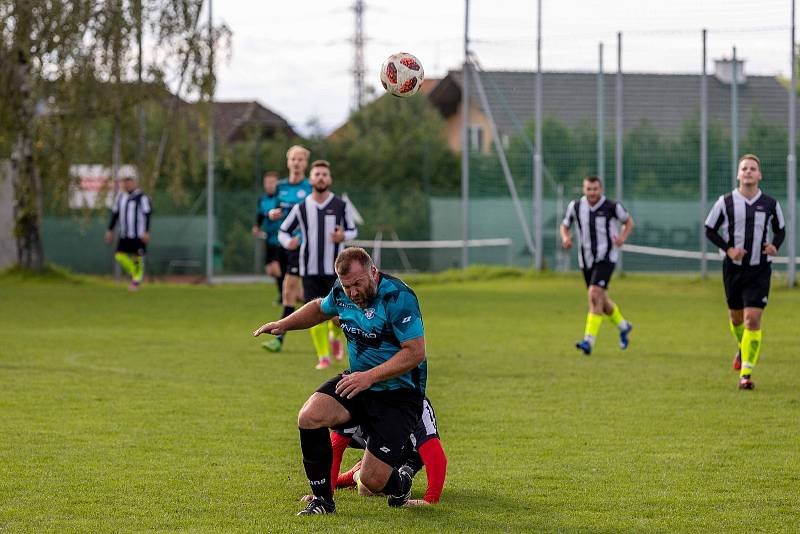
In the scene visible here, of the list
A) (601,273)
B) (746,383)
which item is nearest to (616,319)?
(601,273)

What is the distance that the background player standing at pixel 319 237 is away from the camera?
14562 mm

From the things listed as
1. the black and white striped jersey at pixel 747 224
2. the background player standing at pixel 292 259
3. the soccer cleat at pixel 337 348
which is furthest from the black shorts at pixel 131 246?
the black and white striped jersey at pixel 747 224

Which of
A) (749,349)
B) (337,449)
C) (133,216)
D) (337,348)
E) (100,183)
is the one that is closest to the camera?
(337,449)

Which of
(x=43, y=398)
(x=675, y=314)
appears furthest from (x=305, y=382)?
(x=675, y=314)

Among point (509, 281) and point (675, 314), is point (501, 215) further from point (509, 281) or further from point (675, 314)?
point (675, 314)

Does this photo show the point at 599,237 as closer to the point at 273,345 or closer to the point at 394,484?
the point at 273,345

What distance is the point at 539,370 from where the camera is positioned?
1448 cm

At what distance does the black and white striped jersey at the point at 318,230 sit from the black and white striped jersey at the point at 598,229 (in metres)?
3.22

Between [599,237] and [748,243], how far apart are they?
11.3 feet

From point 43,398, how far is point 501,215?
21.2m

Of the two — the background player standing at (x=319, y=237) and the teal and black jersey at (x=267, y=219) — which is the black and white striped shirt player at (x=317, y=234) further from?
Answer: the teal and black jersey at (x=267, y=219)

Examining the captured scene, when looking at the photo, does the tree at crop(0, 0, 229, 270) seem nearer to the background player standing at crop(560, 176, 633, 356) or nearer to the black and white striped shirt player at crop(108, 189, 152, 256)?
the black and white striped shirt player at crop(108, 189, 152, 256)

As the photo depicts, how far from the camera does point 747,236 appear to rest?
13.2m

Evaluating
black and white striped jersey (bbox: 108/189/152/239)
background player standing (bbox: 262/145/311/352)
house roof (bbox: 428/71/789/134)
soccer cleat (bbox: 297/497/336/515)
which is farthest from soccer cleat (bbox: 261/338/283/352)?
house roof (bbox: 428/71/789/134)
